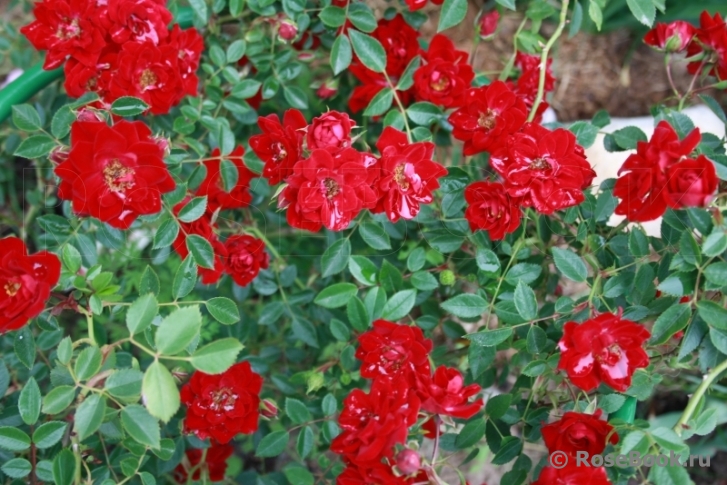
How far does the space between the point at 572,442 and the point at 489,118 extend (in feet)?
1.58

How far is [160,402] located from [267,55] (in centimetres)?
74

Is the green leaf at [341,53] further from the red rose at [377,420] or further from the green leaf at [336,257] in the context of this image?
the red rose at [377,420]

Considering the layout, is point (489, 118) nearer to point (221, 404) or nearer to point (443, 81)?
point (443, 81)

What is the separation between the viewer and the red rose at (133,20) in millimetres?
939

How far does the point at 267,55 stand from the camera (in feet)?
3.88

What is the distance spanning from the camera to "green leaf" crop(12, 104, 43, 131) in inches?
40.3

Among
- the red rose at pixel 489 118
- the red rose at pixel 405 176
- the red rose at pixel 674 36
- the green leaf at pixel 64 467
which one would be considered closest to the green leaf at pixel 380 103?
the red rose at pixel 489 118

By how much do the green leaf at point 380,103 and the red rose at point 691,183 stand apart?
0.47 meters

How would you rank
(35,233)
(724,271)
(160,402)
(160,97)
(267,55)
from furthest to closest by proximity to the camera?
(35,233)
(267,55)
(160,97)
(724,271)
(160,402)

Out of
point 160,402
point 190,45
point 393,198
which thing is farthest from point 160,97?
point 160,402

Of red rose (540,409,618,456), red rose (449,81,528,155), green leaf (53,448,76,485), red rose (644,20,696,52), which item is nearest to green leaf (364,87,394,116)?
red rose (449,81,528,155)

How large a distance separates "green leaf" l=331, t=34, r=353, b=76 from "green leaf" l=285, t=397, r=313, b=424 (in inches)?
21.2

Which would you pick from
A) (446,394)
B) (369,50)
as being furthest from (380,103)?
(446,394)

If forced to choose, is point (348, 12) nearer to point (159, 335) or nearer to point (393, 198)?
point (393, 198)
